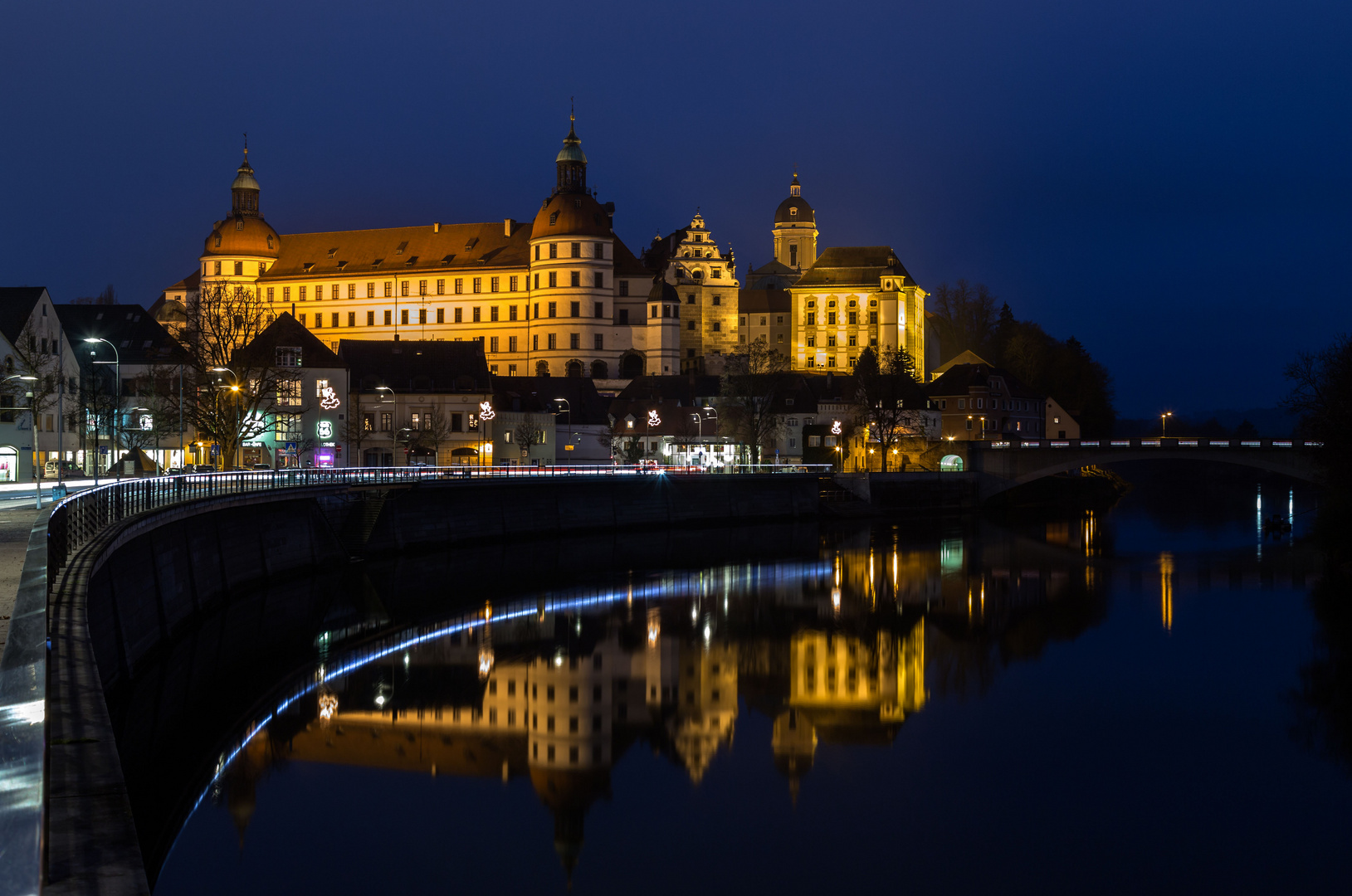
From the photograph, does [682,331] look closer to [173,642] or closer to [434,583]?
[434,583]

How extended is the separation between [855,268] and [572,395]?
5550 cm

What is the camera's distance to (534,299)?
122812 mm

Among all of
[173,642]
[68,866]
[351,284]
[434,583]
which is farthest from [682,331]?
[68,866]

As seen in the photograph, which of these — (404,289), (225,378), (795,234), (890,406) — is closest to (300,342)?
(225,378)

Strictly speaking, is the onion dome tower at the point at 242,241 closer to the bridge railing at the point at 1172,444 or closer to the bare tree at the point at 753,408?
the bare tree at the point at 753,408

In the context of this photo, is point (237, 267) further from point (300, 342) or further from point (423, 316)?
point (300, 342)

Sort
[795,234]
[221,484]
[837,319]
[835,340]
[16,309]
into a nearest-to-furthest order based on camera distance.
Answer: [221,484], [16,309], [835,340], [837,319], [795,234]

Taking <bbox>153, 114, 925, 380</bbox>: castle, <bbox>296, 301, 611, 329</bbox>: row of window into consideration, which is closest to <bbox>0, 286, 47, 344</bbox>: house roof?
<bbox>153, 114, 925, 380</bbox>: castle

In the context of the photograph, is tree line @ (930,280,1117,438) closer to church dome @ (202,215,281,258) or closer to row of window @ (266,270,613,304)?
row of window @ (266,270,613,304)

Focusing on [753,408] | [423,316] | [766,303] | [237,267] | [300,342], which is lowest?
[753,408]

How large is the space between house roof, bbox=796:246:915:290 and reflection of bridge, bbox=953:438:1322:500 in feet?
190

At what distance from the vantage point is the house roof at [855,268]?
464 feet

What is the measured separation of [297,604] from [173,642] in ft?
27.1

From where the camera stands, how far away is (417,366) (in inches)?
3342
